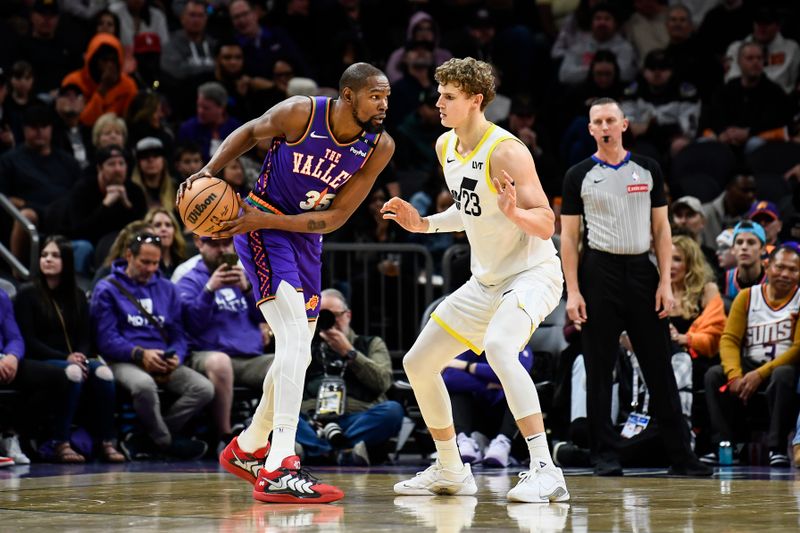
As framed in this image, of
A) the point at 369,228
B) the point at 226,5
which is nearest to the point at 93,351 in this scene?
the point at 369,228

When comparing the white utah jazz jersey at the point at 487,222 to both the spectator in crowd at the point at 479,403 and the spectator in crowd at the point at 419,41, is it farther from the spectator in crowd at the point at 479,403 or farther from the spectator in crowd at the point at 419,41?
the spectator in crowd at the point at 419,41

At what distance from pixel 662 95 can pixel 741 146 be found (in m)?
1.07

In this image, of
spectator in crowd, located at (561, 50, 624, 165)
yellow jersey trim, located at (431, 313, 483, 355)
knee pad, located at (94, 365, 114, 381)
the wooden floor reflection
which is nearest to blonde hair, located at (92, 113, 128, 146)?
knee pad, located at (94, 365, 114, 381)

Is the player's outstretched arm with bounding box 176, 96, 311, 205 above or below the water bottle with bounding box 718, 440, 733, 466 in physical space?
above

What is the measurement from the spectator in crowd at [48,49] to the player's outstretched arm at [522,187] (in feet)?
27.2

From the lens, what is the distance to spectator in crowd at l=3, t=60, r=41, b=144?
12117 millimetres

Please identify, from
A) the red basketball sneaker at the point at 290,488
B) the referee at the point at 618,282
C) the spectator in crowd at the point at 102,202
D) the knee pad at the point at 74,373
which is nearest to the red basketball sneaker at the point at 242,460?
the red basketball sneaker at the point at 290,488

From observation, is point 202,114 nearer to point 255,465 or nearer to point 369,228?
point 369,228

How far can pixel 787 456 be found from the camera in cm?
873

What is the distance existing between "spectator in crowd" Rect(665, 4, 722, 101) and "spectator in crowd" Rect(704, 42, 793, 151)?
2.86ft

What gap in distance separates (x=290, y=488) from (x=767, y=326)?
470 centimetres

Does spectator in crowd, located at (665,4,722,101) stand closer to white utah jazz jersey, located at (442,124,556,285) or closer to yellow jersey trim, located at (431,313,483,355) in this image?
white utah jazz jersey, located at (442,124,556,285)

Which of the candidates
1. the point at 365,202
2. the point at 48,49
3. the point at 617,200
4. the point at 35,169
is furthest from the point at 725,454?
the point at 48,49

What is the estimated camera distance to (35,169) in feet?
37.1
